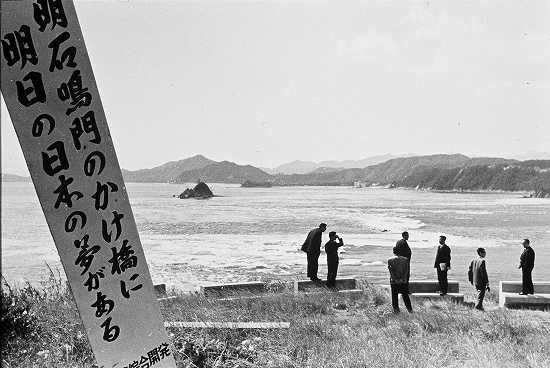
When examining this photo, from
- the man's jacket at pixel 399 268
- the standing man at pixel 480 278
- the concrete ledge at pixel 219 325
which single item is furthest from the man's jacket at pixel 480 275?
the concrete ledge at pixel 219 325

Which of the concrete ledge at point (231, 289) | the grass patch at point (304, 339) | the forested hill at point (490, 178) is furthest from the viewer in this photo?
the forested hill at point (490, 178)

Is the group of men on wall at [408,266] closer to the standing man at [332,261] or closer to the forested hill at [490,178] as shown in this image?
the standing man at [332,261]

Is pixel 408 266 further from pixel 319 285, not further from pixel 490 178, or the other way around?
pixel 490 178

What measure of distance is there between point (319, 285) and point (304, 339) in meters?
5.17

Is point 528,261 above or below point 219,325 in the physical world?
below

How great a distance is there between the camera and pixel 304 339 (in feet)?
19.7

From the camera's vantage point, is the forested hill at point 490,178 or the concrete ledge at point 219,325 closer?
the concrete ledge at point 219,325

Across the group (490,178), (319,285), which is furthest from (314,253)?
(490,178)

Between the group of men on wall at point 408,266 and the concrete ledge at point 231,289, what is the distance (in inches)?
55.6

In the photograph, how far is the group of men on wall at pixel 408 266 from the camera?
356 inches

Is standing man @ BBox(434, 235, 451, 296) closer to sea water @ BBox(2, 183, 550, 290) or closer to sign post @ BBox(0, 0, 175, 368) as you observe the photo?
sea water @ BBox(2, 183, 550, 290)

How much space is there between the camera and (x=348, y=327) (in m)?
7.42

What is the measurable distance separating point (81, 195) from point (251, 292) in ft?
24.4

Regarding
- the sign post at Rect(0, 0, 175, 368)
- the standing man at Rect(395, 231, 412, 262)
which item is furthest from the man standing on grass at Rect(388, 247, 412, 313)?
the sign post at Rect(0, 0, 175, 368)
